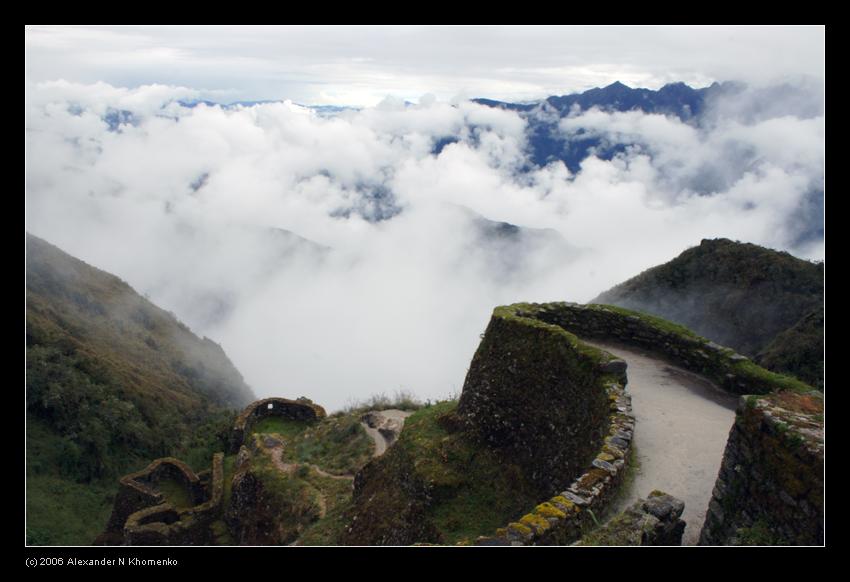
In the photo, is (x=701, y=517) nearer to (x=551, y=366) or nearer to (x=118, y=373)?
(x=551, y=366)

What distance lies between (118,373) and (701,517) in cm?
4285

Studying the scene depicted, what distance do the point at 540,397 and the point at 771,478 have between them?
584cm

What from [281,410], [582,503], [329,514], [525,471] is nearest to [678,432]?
→ [525,471]

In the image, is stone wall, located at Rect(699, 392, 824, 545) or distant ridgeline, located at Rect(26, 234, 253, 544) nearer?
stone wall, located at Rect(699, 392, 824, 545)

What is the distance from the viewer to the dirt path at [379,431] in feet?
72.0

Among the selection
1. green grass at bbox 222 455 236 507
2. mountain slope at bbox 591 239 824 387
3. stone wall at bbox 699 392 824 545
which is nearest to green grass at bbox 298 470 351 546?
green grass at bbox 222 455 236 507

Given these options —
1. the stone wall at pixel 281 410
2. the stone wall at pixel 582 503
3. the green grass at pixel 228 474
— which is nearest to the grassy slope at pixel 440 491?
the stone wall at pixel 582 503

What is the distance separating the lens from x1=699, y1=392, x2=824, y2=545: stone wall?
7.04 meters

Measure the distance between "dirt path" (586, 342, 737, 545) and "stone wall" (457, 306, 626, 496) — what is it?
39.2 inches

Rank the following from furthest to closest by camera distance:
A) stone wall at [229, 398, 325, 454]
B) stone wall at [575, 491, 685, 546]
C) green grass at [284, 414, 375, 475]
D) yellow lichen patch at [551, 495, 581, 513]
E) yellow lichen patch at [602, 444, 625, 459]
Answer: stone wall at [229, 398, 325, 454] → green grass at [284, 414, 375, 475] → yellow lichen patch at [602, 444, 625, 459] → yellow lichen patch at [551, 495, 581, 513] → stone wall at [575, 491, 685, 546]

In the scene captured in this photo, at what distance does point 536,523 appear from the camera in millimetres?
7961

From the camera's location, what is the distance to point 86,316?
60875 millimetres

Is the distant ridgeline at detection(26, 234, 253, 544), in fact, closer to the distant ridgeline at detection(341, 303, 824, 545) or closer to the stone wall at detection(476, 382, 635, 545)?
the distant ridgeline at detection(341, 303, 824, 545)

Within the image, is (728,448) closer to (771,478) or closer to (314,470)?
(771,478)
